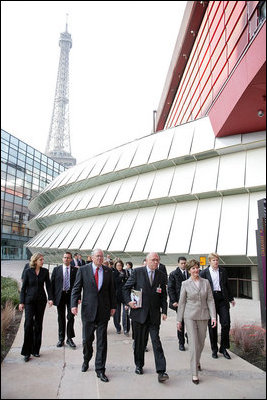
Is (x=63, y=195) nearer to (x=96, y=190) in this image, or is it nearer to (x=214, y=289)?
(x=96, y=190)

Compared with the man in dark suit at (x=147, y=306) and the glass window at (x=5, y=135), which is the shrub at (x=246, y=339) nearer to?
the man in dark suit at (x=147, y=306)

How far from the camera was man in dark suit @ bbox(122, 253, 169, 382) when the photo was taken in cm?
526

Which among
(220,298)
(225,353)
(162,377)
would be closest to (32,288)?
(162,377)

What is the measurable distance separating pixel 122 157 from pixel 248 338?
52.4ft

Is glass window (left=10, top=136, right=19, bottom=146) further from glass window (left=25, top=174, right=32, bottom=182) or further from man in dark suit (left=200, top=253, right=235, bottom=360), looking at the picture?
man in dark suit (left=200, top=253, right=235, bottom=360)

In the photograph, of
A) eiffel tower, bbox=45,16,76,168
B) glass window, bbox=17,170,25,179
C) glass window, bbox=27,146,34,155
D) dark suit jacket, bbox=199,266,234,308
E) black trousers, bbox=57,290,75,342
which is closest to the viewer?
dark suit jacket, bbox=199,266,234,308

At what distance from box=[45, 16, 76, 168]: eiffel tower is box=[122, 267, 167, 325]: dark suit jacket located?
13495 cm

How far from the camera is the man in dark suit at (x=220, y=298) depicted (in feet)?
21.0

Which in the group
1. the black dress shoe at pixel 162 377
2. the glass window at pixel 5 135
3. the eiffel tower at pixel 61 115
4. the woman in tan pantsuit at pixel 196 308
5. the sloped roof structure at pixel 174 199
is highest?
the eiffel tower at pixel 61 115

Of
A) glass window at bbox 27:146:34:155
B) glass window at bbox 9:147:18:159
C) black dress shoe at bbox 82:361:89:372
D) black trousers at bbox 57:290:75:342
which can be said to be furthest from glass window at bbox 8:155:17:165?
black dress shoe at bbox 82:361:89:372

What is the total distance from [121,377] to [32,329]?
2.29m

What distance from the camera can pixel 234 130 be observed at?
43.5ft

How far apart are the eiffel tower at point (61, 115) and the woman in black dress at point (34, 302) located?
133590 mm

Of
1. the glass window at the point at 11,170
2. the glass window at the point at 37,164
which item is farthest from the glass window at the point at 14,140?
the glass window at the point at 37,164
